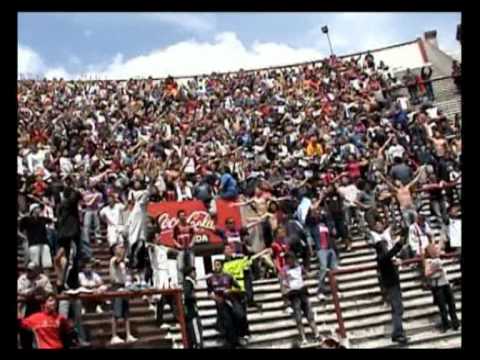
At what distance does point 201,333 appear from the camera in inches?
531

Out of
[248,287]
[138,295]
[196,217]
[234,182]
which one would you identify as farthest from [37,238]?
[234,182]

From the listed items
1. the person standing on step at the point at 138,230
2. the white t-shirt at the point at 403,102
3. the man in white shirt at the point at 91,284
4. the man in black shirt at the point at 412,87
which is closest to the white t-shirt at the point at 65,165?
the person standing on step at the point at 138,230

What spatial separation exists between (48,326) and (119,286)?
5.31ft

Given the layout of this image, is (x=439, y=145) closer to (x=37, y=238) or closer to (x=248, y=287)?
(x=248, y=287)

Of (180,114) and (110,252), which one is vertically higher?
(180,114)

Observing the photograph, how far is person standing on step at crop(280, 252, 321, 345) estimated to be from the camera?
46.4ft

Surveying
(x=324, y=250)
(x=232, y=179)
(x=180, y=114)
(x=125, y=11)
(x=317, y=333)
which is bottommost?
(x=317, y=333)

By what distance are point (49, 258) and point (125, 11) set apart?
3.81 meters

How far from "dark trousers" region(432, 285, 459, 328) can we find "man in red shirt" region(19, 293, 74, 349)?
5.51 m

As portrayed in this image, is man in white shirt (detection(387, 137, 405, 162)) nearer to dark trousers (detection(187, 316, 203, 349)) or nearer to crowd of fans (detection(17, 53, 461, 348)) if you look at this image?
crowd of fans (detection(17, 53, 461, 348))

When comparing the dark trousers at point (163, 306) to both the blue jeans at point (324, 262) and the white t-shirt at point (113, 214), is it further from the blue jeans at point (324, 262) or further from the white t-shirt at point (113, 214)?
the blue jeans at point (324, 262)

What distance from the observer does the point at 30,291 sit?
41.7 feet
